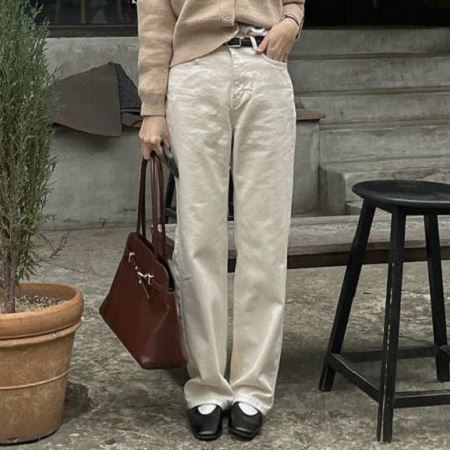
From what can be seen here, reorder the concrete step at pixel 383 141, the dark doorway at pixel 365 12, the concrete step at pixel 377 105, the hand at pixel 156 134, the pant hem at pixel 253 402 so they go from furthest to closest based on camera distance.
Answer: the dark doorway at pixel 365 12, the concrete step at pixel 377 105, the concrete step at pixel 383 141, the pant hem at pixel 253 402, the hand at pixel 156 134

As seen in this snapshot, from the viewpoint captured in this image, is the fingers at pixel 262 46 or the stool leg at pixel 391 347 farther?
the stool leg at pixel 391 347

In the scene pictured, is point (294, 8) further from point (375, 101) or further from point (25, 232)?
point (375, 101)

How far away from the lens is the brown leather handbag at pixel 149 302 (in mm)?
3156

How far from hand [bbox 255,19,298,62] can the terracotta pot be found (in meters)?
0.96

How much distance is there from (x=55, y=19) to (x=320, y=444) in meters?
4.63

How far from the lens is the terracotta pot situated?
10.2 ft

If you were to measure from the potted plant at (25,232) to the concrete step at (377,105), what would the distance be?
413cm

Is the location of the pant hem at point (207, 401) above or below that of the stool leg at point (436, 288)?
below

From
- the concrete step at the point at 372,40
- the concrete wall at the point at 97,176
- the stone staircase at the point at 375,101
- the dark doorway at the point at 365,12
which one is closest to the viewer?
the concrete wall at the point at 97,176

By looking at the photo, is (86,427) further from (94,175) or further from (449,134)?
(449,134)

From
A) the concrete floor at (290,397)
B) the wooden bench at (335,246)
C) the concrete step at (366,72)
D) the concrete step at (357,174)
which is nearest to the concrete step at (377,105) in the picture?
the concrete step at (366,72)

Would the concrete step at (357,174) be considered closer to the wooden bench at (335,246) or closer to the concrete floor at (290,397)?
the concrete floor at (290,397)

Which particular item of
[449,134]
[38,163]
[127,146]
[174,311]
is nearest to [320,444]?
[174,311]

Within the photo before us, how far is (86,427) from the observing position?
338cm
